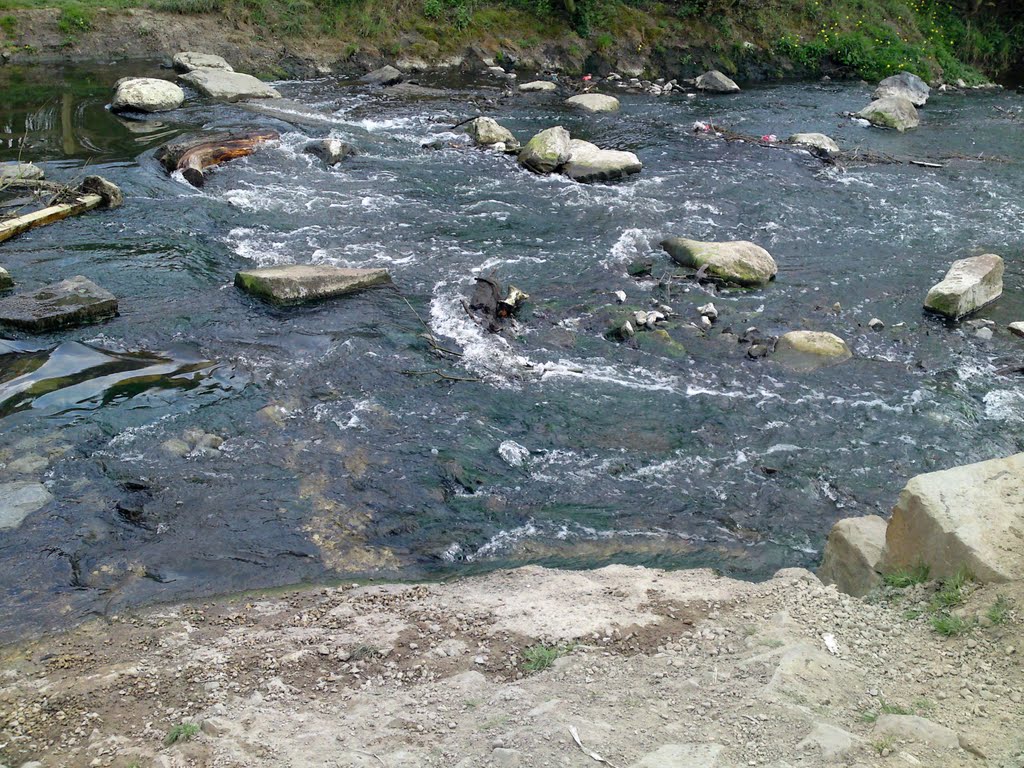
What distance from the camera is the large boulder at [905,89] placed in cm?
2414

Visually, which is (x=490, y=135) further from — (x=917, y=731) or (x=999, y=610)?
(x=917, y=731)

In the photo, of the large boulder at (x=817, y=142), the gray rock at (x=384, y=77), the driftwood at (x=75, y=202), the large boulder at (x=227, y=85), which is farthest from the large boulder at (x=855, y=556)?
the gray rock at (x=384, y=77)

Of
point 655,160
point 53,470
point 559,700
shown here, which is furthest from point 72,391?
point 655,160

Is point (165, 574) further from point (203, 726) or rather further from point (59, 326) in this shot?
point (59, 326)

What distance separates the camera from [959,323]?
11.8 m

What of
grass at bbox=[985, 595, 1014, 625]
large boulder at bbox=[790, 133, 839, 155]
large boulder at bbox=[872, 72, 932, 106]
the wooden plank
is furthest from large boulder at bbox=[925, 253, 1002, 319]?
large boulder at bbox=[872, 72, 932, 106]

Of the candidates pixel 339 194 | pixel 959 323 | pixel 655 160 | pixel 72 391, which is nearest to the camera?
pixel 72 391

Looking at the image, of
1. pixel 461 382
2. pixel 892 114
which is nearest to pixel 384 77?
pixel 892 114

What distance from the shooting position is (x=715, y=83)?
25219mm

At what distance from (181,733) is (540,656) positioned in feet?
7.65

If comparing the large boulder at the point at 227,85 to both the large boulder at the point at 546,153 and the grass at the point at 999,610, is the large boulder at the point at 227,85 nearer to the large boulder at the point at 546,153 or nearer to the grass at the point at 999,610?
the large boulder at the point at 546,153

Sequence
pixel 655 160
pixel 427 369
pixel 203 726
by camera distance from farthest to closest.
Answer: pixel 655 160
pixel 427 369
pixel 203 726

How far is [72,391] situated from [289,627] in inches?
173

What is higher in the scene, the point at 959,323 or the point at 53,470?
the point at 959,323
